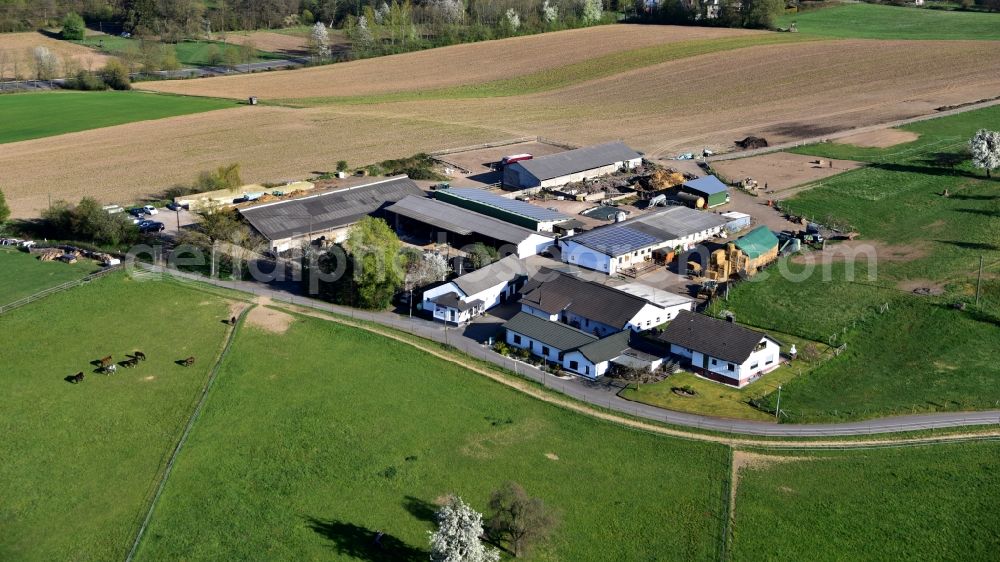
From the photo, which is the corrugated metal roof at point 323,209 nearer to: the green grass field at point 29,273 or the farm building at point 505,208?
the farm building at point 505,208

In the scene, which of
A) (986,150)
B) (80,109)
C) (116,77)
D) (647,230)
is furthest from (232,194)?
(986,150)

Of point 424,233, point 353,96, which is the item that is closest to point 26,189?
point 424,233

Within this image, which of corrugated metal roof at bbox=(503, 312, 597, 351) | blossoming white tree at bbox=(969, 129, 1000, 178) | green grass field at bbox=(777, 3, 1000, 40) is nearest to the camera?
corrugated metal roof at bbox=(503, 312, 597, 351)

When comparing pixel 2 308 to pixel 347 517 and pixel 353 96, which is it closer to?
pixel 347 517

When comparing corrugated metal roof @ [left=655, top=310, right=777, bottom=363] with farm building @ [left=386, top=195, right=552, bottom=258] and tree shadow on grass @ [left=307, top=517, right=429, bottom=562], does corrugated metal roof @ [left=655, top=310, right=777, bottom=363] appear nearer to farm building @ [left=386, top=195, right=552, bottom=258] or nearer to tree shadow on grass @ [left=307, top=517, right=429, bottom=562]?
farm building @ [left=386, top=195, right=552, bottom=258]

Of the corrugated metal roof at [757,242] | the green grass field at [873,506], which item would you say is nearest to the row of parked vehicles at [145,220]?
the corrugated metal roof at [757,242]

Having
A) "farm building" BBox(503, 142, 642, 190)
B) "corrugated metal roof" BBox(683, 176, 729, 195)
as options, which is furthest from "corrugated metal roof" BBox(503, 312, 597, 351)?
"farm building" BBox(503, 142, 642, 190)

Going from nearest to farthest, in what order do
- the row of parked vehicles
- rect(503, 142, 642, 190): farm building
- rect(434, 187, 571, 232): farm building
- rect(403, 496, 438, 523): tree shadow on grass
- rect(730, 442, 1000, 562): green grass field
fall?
rect(730, 442, 1000, 562): green grass field < rect(403, 496, 438, 523): tree shadow on grass < rect(434, 187, 571, 232): farm building < the row of parked vehicles < rect(503, 142, 642, 190): farm building
